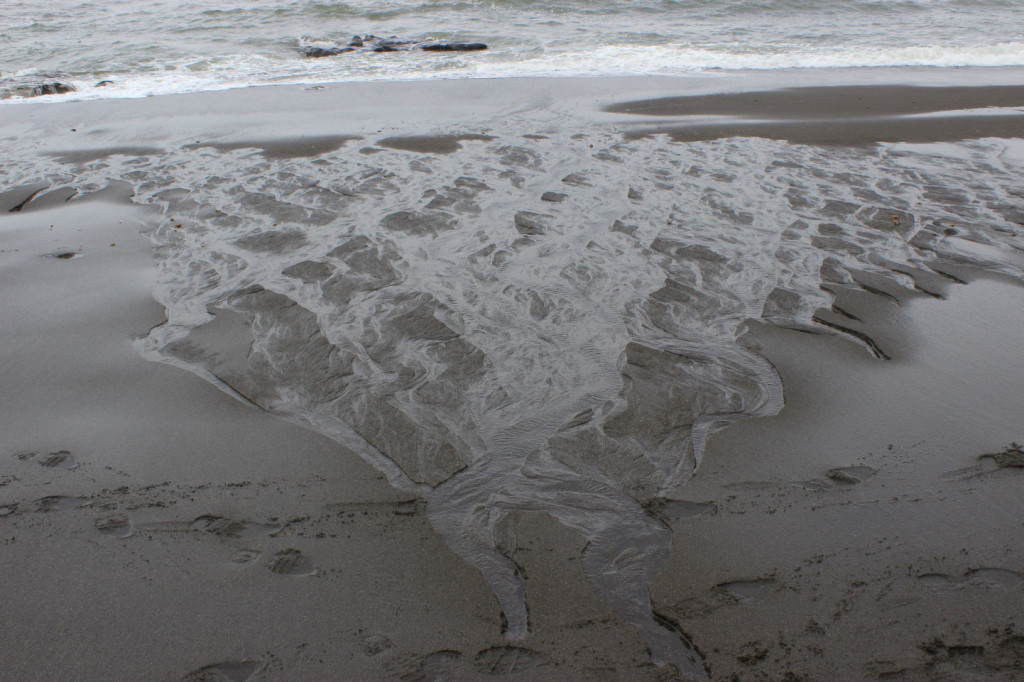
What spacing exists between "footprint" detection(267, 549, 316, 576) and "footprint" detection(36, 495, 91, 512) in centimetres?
87

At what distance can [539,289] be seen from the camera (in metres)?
4.52

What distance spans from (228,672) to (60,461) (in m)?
1.46

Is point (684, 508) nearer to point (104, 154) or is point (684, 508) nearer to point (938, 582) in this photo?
point (938, 582)

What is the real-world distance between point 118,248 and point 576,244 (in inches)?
134

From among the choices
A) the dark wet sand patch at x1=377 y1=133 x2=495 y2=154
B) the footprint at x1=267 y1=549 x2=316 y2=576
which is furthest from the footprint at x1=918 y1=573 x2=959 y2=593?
the dark wet sand patch at x1=377 y1=133 x2=495 y2=154

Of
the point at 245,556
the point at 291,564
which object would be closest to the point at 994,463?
the point at 291,564

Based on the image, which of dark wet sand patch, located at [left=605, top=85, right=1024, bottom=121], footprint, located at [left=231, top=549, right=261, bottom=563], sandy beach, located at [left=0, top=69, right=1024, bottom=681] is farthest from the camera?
dark wet sand patch, located at [left=605, top=85, right=1024, bottom=121]

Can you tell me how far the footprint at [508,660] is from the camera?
211 centimetres

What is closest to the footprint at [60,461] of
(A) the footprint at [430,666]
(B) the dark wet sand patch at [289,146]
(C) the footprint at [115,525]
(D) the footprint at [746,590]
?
(C) the footprint at [115,525]

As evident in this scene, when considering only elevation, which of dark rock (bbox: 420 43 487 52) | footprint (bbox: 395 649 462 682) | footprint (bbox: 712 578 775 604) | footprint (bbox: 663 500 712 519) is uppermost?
dark rock (bbox: 420 43 487 52)

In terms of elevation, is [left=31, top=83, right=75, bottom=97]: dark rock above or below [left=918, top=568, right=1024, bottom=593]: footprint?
above

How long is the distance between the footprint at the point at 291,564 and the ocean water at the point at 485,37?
1123 centimetres

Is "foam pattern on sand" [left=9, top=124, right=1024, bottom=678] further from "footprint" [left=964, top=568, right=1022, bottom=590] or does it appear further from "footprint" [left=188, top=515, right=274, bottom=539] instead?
"footprint" [left=964, top=568, right=1022, bottom=590]

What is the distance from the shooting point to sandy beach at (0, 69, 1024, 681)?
2.23 meters
